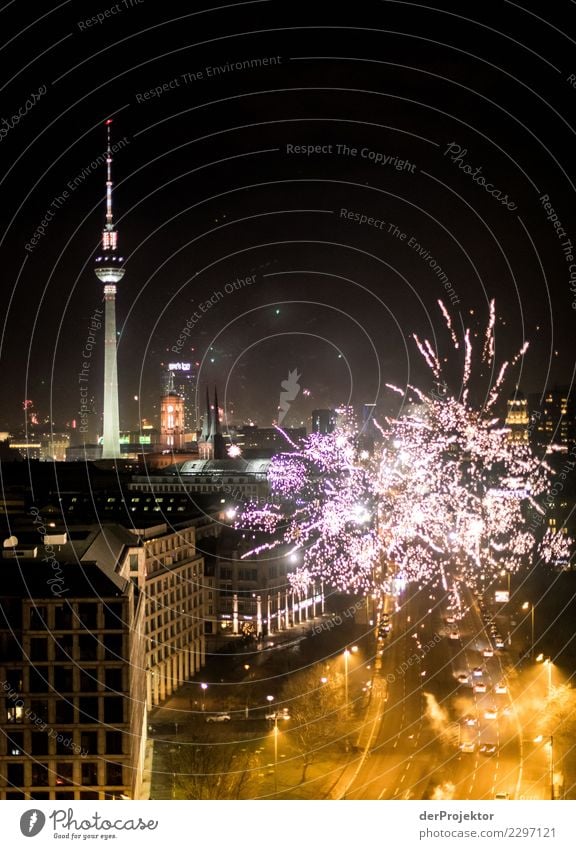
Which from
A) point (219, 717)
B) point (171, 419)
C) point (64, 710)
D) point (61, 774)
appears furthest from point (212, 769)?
point (171, 419)

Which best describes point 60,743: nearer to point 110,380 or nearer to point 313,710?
point 313,710

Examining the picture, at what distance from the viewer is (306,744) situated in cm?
1119

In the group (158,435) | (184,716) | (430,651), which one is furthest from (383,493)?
(158,435)

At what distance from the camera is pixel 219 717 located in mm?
12367

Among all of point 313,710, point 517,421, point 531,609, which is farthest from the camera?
point 517,421

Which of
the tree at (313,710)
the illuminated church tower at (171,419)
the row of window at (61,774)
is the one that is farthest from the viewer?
the illuminated church tower at (171,419)

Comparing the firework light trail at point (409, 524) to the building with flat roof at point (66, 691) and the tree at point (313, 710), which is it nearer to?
the tree at point (313, 710)

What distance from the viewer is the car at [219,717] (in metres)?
12.2

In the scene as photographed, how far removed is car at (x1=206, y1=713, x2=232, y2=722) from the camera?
1223 cm

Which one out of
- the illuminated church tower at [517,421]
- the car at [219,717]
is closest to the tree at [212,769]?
the car at [219,717]
